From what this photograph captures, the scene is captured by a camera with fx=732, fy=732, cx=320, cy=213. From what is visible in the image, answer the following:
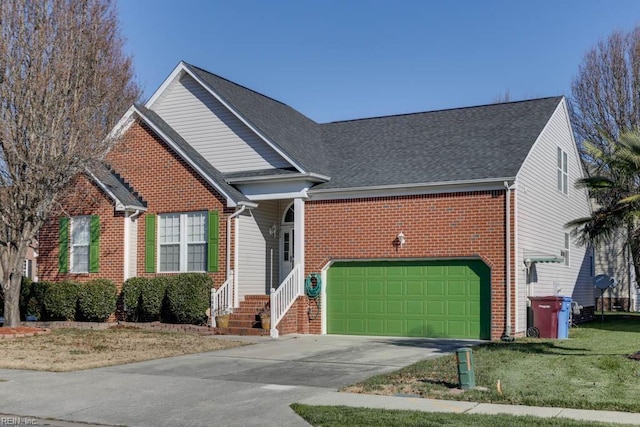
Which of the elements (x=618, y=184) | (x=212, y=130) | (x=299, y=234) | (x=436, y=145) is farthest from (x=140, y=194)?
(x=618, y=184)

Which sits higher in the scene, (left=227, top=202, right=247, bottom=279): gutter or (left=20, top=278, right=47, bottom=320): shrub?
(left=227, top=202, right=247, bottom=279): gutter

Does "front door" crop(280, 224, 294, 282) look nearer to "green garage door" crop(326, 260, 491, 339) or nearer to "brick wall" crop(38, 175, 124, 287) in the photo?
"green garage door" crop(326, 260, 491, 339)

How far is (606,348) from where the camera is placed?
52.1ft

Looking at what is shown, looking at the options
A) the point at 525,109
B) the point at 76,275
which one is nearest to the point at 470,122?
the point at 525,109

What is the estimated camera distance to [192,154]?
865 inches

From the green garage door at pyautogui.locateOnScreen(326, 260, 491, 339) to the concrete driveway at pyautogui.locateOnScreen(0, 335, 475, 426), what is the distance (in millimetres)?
2416

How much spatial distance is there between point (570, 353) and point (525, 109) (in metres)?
9.75

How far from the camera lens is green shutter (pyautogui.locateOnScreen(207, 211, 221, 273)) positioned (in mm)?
20922

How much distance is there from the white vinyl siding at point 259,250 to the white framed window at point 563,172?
9.20m

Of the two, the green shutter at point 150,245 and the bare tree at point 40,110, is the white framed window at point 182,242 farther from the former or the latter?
the bare tree at point 40,110

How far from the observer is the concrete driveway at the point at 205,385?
31.0ft

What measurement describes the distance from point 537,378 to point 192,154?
44.0 feet

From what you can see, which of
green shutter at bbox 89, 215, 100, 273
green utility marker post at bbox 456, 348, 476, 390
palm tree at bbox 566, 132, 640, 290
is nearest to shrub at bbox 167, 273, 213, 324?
green shutter at bbox 89, 215, 100, 273

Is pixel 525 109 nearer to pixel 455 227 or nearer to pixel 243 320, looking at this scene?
pixel 455 227
